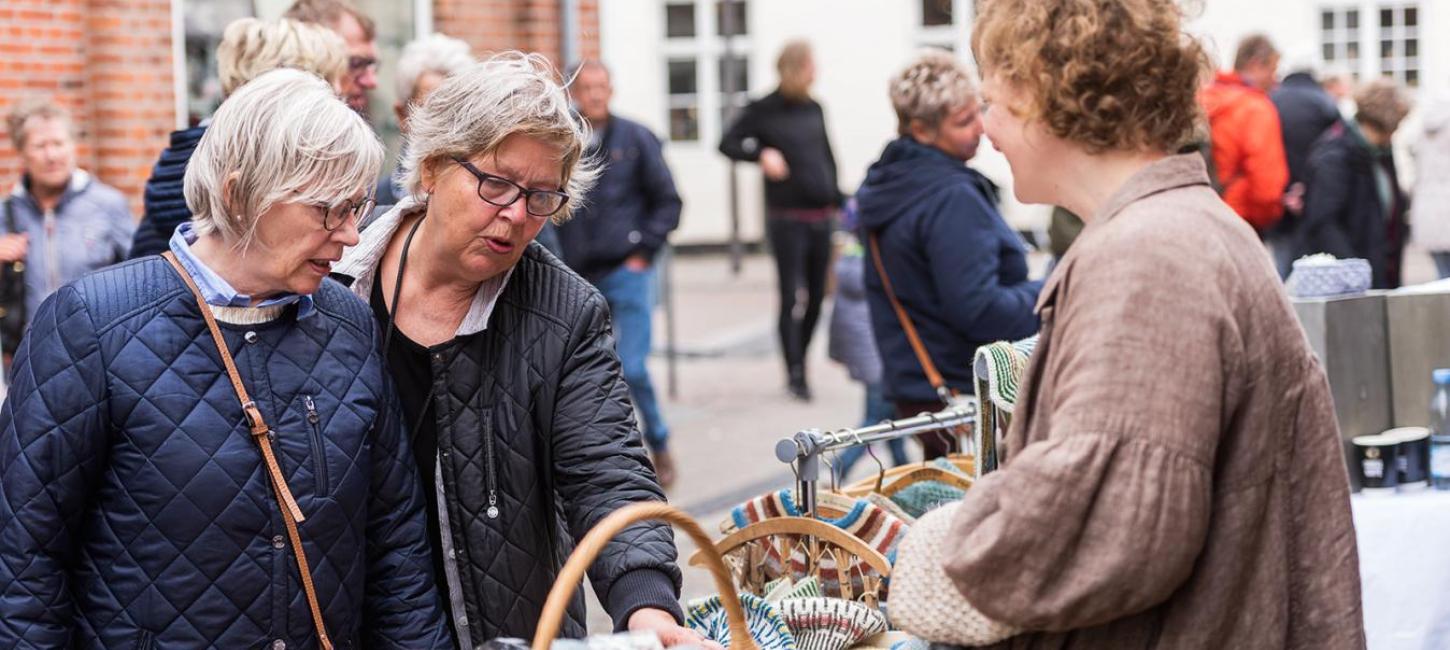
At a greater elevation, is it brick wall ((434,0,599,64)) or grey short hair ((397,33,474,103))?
brick wall ((434,0,599,64))

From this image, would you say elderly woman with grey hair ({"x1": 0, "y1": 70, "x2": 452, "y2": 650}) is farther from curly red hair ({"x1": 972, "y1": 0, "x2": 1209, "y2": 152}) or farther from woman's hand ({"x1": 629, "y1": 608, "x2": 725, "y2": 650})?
curly red hair ({"x1": 972, "y1": 0, "x2": 1209, "y2": 152})

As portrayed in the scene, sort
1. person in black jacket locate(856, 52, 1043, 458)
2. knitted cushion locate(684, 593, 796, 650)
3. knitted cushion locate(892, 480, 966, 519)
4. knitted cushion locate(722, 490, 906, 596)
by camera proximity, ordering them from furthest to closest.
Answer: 1. person in black jacket locate(856, 52, 1043, 458)
2. knitted cushion locate(892, 480, 966, 519)
3. knitted cushion locate(722, 490, 906, 596)
4. knitted cushion locate(684, 593, 796, 650)

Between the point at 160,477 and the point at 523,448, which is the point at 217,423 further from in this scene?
the point at 523,448

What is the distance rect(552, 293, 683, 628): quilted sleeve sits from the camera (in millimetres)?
2939

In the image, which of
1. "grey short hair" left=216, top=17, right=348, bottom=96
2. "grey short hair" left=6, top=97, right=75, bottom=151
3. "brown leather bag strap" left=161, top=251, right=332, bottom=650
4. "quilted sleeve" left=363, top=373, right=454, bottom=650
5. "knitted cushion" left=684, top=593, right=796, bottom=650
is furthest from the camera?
"grey short hair" left=6, top=97, right=75, bottom=151

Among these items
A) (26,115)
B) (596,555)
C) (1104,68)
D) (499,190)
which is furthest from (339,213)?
(26,115)

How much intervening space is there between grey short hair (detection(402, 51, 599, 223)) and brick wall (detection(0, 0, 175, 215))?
5.78 metres

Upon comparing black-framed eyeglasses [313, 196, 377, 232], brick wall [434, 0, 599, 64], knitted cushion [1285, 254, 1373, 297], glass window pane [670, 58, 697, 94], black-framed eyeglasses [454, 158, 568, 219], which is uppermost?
glass window pane [670, 58, 697, 94]

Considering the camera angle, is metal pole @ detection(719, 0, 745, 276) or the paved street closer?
the paved street

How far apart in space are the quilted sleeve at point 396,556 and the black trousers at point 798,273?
8.26 metres

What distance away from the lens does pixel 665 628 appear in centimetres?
276

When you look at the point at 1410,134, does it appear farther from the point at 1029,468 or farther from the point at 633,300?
the point at 1029,468

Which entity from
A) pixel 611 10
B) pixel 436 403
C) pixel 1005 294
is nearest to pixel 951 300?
pixel 1005 294

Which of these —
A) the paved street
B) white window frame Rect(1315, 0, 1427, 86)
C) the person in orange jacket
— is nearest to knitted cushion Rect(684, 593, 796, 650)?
the paved street
